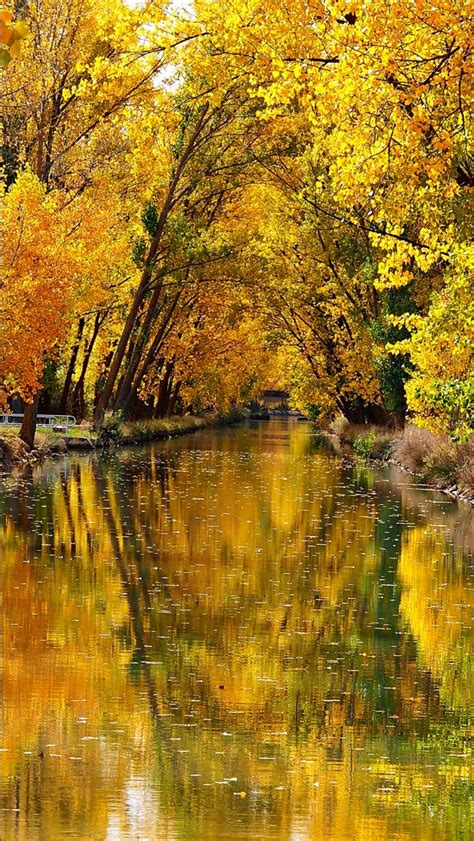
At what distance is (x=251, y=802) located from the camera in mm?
8062

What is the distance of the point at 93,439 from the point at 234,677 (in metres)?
37.2

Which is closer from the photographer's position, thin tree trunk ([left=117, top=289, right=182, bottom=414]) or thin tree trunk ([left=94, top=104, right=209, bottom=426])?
thin tree trunk ([left=94, top=104, right=209, bottom=426])

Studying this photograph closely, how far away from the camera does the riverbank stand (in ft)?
126

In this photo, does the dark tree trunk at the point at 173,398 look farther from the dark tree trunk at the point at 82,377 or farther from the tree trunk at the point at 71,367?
the tree trunk at the point at 71,367

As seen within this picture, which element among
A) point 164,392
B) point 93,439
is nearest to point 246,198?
point 93,439

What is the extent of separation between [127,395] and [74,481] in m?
21.0

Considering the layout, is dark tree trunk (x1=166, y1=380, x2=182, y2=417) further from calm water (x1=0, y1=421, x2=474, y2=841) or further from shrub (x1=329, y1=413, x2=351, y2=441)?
calm water (x1=0, y1=421, x2=474, y2=841)

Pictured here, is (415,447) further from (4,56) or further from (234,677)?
(4,56)

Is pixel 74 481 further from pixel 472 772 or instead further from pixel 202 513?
pixel 472 772

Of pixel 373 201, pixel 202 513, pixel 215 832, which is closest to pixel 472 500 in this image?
pixel 202 513

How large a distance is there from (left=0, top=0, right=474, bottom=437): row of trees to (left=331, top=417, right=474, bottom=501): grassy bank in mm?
946

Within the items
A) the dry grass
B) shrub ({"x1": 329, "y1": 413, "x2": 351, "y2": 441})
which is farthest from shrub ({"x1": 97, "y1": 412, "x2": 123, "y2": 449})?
shrub ({"x1": 329, "y1": 413, "x2": 351, "y2": 441})

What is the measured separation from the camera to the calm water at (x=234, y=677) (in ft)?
26.1

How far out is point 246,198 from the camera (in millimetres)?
56906
